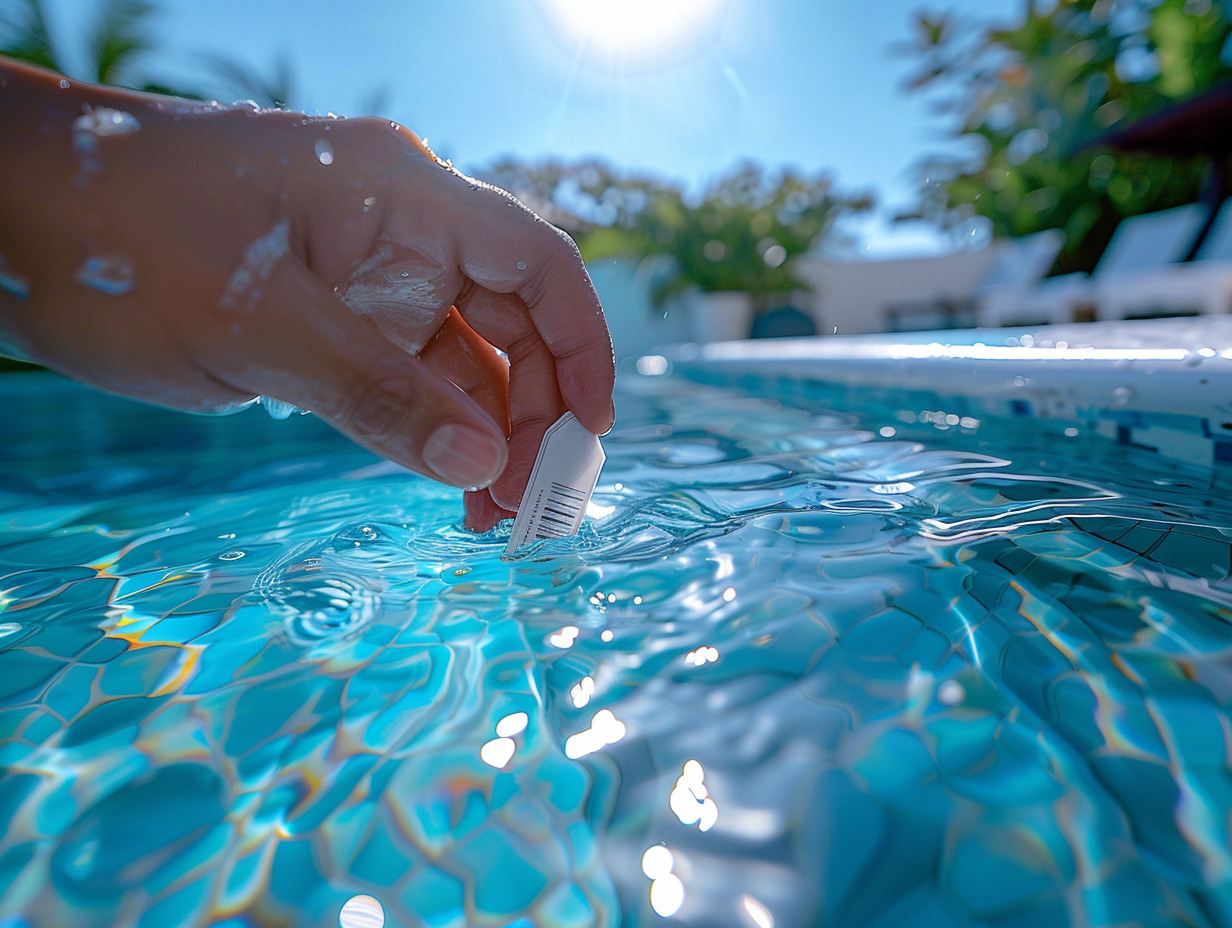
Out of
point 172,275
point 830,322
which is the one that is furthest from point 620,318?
point 172,275

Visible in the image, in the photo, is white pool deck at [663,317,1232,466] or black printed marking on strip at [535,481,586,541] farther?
white pool deck at [663,317,1232,466]

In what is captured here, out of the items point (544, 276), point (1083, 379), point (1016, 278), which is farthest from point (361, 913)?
point (1016, 278)

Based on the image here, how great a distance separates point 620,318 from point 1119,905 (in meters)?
10.9

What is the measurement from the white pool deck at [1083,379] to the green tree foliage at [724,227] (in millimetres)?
6592

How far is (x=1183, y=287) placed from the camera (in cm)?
617

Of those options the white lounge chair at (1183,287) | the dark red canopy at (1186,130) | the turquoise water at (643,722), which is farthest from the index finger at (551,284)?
the dark red canopy at (1186,130)

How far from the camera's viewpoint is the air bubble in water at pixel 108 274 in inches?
28.0

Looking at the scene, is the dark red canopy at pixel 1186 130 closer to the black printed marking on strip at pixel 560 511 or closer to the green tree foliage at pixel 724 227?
the green tree foliage at pixel 724 227

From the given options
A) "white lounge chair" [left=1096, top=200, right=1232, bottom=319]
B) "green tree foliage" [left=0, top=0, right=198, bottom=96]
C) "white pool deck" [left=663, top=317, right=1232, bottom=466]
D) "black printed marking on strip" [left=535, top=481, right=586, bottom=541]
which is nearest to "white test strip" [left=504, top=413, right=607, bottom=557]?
"black printed marking on strip" [left=535, top=481, right=586, bottom=541]

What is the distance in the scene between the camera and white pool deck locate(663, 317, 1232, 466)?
5.50 ft

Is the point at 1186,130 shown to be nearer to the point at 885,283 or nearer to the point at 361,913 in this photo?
the point at 885,283

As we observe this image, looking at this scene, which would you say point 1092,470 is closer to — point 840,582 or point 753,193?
point 840,582

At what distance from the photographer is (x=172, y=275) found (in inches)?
28.6

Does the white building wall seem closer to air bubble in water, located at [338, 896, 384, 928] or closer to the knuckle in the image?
the knuckle
